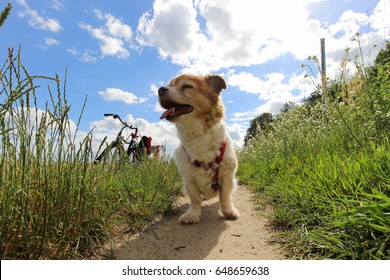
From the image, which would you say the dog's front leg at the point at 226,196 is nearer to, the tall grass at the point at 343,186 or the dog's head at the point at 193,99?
the tall grass at the point at 343,186

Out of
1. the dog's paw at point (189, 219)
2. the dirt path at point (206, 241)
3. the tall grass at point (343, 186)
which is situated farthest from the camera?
the dog's paw at point (189, 219)

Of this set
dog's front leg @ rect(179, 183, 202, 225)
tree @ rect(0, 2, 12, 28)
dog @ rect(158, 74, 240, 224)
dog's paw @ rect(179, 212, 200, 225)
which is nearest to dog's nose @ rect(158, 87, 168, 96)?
dog @ rect(158, 74, 240, 224)

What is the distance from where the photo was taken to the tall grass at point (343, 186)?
1719 millimetres

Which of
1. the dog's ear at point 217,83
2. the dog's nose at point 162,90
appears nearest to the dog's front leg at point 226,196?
the dog's ear at point 217,83

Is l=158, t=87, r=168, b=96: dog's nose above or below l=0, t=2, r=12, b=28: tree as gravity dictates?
above

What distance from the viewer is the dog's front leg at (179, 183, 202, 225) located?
3213mm

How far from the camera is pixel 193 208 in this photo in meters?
3.38

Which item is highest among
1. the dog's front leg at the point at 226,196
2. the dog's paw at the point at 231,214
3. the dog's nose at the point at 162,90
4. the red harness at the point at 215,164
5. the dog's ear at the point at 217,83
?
the dog's ear at the point at 217,83

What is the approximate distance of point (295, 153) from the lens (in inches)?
183

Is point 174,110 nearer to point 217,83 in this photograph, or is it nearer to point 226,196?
point 217,83

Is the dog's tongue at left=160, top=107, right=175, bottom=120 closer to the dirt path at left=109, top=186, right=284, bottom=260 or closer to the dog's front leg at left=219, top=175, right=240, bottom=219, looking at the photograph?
the dog's front leg at left=219, top=175, right=240, bottom=219

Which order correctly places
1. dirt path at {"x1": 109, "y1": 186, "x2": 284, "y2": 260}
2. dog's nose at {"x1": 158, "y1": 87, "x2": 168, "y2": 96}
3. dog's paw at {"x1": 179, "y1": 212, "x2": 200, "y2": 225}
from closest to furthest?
dirt path at {"x1": 109, "y1": 186, "x2": 284, "y2": 260} < dog's paw at {"x1": 179, "y1": 212, "x2": 200, "y2": 225} < dog's nose at {"x1": 158, "y1": 87, "x2": 168, "y2": 96}

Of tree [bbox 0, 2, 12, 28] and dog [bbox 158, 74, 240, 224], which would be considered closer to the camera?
tree [bbox 0, 2, 12, 28]

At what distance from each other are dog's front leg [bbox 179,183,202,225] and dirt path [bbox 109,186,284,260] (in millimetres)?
65
